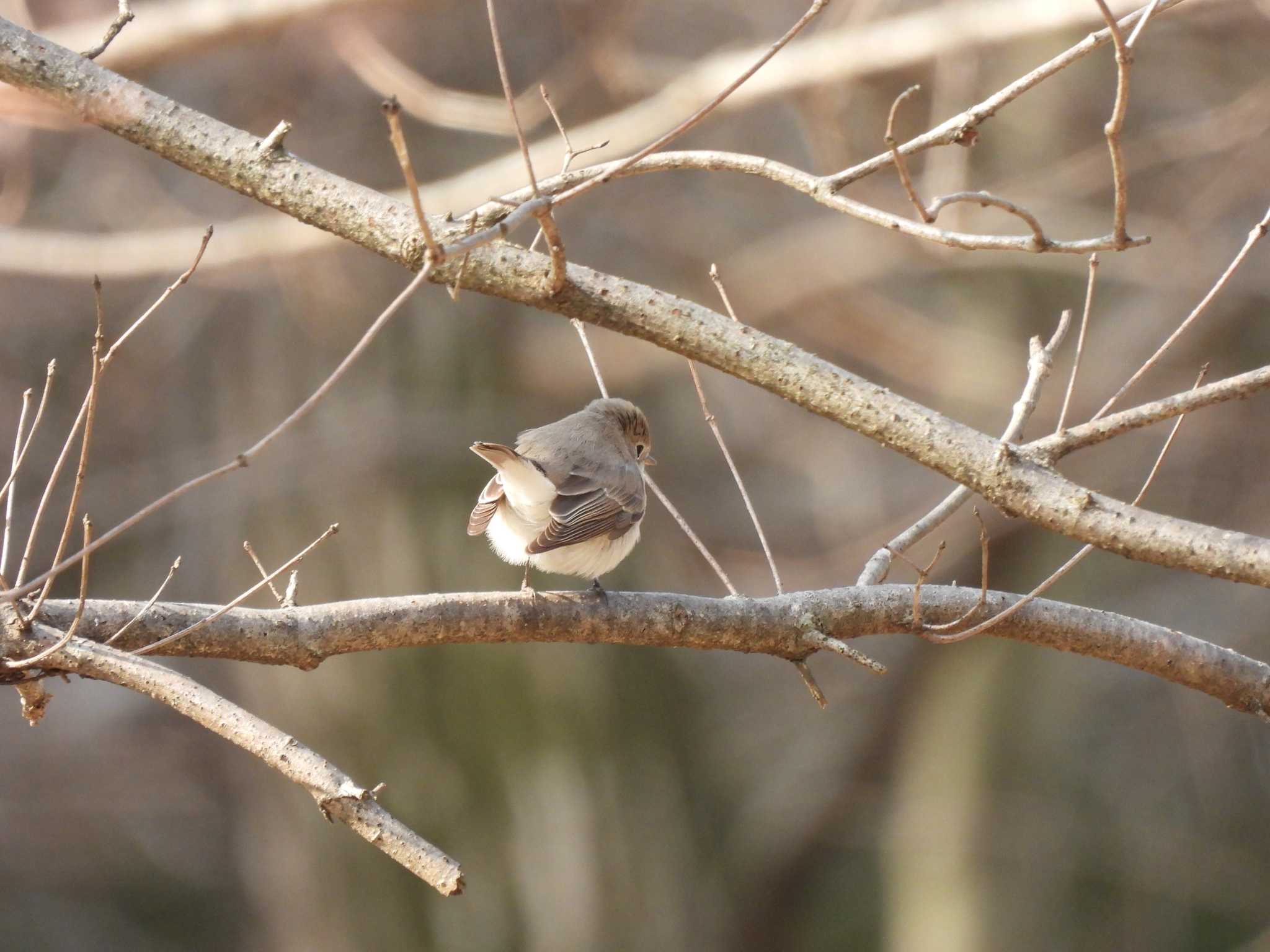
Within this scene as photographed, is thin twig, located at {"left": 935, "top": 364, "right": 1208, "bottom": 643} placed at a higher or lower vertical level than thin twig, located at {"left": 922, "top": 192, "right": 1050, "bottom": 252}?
lower

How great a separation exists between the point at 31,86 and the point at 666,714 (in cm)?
686

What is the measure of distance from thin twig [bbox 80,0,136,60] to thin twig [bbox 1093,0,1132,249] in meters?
1.81

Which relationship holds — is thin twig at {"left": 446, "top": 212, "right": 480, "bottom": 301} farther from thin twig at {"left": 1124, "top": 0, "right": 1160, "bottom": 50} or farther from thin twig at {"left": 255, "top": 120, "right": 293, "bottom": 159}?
thin twig at {"left": 1124, "top": 0, "right": 1160, "bottom": 50}

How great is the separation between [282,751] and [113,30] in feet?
4.86

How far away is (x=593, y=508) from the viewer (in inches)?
145

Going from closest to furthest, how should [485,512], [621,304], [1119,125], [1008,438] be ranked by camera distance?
1. [1119,125]
2. [621,304]
3. [1008,438]
4. [485,512]

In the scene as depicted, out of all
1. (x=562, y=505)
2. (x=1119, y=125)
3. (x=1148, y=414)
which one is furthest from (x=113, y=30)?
(x=1148, y=414)

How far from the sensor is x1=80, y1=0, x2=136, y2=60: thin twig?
2.42 metres

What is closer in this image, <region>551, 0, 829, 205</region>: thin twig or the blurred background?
<region>551, 0, 829, 205</region>: thin twig

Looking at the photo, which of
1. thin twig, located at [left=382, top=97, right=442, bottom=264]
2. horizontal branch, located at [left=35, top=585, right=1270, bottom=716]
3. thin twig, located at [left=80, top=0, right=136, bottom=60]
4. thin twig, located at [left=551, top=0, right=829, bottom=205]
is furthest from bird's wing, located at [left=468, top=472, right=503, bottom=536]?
thin twig, located at [left=382, top=97, right=442, bottom=264]

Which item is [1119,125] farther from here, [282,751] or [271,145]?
[282,751]

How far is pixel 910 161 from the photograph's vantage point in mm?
7949

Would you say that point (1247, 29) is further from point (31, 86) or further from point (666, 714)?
point (31, 86)

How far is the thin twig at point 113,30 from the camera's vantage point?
242cm
